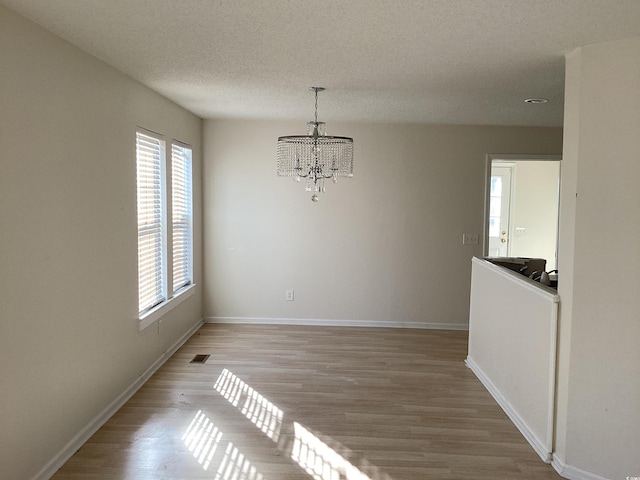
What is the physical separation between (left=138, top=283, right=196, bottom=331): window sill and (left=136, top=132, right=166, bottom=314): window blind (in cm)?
6

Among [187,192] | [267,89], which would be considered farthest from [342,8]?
[187,192]

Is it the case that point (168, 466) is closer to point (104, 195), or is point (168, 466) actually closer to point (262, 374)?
point (262, 374)

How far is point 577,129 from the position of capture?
8.51 ft

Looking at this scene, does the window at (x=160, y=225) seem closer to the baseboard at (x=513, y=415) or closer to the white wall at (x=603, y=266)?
the baseboard at (x=513, y=415)

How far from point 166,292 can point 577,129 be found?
349 centimetres

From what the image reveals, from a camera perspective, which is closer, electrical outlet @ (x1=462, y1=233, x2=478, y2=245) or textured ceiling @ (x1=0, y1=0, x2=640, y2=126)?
textured ceiling @ (x1=0, y1=0, x2=640, y2=126)

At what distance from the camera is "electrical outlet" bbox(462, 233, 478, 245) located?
5.53 meters

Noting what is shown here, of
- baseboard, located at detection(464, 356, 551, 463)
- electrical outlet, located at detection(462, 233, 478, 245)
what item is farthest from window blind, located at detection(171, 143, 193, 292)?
electrical outlet, located at detection(462, 233, 478, 245)

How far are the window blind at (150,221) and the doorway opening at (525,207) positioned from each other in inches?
196

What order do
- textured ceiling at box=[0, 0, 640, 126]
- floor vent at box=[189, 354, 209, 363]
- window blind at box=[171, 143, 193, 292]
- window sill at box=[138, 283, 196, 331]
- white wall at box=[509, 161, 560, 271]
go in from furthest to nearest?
white wall at box=[509, 161, 560, 271], window blind at box=[171, 143, 193, 292], floor vent at box=[189, 354, 209, 363], window sill at box=[138, 283, 196, 331], textured ceiling at box=[0, 0, 640, 126]

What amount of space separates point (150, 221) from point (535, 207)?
5.64 metres

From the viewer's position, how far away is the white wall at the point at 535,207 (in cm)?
718

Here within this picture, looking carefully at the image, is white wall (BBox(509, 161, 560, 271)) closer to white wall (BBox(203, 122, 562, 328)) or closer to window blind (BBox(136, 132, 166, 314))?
white wall (BBox(203, 122, 562, 328))

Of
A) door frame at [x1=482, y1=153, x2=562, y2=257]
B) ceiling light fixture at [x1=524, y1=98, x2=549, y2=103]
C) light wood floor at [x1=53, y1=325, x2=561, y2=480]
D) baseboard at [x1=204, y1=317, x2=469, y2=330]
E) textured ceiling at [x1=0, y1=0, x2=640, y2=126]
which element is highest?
ceiling light fixture at [x1=524, y1=98, x2=549, y2=103]
